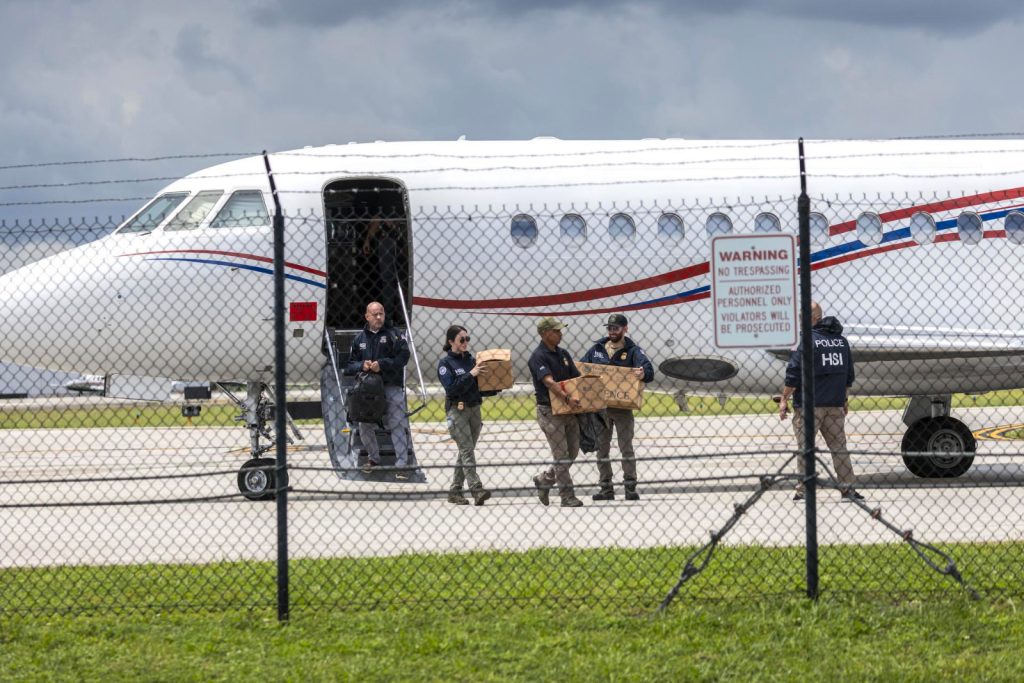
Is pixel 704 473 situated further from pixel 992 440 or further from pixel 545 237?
pixel 992 440

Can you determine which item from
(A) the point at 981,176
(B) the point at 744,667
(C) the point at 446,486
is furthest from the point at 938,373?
(B) the point at 744,667

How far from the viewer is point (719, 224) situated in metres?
16.0

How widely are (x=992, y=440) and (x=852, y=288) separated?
31.0ft

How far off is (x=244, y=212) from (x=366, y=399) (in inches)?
123

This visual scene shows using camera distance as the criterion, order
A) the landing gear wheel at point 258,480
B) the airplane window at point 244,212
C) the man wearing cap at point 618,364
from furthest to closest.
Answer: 1. the airplane window at point 244,212
2. the landing gear wheel at point 258,480
3. the man wearing cap at point 618,364

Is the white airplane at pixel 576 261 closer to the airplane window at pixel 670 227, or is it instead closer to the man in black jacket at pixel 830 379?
the airplane window at pixel 670 227

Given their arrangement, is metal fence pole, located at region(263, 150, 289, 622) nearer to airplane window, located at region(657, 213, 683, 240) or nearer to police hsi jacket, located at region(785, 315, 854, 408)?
police hsi jacket, located at region(785, 315, 854, 408)

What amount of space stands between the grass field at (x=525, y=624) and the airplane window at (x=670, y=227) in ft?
21.6

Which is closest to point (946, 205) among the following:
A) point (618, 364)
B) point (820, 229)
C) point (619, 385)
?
point (820, 229)

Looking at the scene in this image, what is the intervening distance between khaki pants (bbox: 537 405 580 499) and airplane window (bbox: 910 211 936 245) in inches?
201

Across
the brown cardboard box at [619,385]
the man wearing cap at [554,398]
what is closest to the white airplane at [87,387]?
the man wearing cap at [554,398]

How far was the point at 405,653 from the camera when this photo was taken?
299 inches

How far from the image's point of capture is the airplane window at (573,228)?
1570 cm

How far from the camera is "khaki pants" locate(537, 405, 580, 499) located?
44.5 feet
